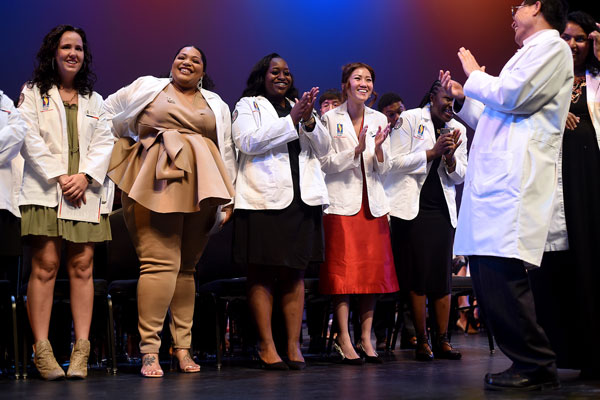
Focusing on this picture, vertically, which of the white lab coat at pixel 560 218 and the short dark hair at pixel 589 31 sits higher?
the short dark hair at pixel 589 31

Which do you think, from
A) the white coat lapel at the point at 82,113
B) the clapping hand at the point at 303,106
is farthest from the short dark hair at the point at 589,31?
the white coat lapel at the point at 82,113

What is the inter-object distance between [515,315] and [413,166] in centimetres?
173

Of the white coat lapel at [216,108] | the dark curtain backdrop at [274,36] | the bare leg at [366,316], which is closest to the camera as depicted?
the white coat lapel at [216,108]

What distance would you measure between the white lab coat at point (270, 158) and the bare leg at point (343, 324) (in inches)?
23.8

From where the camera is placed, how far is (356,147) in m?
3.99

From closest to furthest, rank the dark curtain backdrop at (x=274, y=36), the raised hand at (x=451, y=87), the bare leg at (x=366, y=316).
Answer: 1. the raised hand at (x=451, y=87)
2. the bare leg at (x=366, y=316)
3. the dark curtain backdrop at (x=274, y=36)

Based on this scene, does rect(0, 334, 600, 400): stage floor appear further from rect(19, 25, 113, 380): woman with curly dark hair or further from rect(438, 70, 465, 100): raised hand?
rect(438, 70, 465, 100): raised hand

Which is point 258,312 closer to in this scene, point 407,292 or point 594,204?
point 407,292

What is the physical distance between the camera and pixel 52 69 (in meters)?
3.46

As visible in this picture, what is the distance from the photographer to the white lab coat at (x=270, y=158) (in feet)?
11.8

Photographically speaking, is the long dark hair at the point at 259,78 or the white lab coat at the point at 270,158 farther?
the long dark hair at the point at 259,78

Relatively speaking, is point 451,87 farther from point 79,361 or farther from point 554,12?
point 79,361

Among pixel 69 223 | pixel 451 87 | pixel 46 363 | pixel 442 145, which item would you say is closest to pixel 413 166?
pixel 442 145

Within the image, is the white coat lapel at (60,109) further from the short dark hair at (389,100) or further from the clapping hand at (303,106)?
the short dark hair at (389,100)
